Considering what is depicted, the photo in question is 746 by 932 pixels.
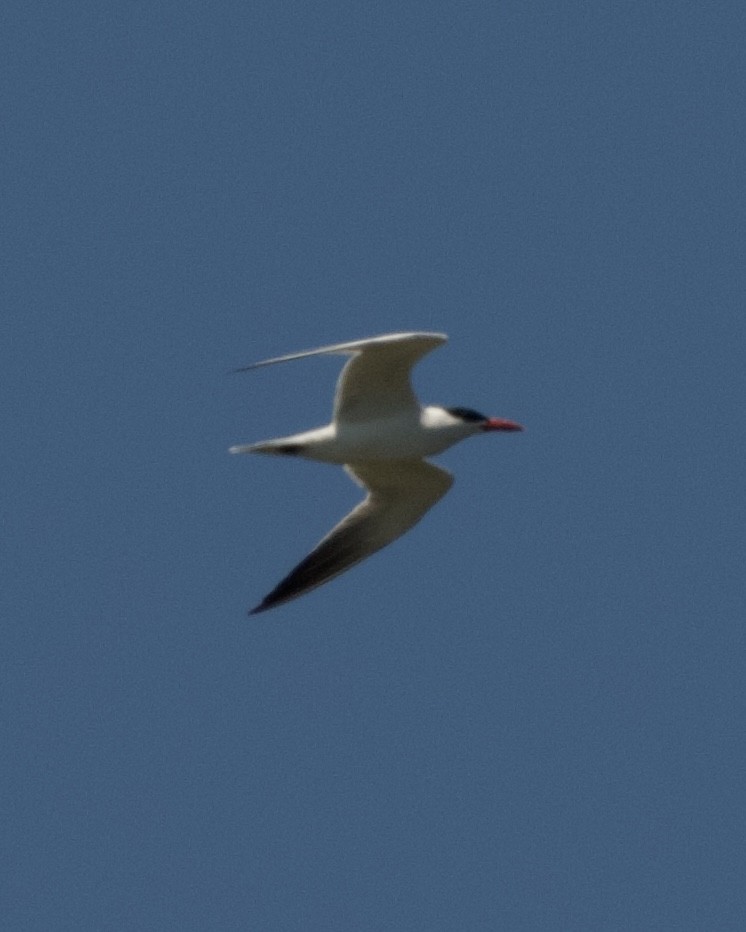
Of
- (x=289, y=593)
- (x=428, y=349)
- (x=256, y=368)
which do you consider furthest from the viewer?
(x=289, y=593)

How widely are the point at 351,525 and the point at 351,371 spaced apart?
1508 millimetres

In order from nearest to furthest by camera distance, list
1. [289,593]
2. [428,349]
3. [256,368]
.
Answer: [256,368], [428,349], [289,593]

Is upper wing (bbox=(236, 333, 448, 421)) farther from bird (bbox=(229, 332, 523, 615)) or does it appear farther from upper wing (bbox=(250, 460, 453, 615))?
upper wing (bbox=(250, 460, 453, 615))

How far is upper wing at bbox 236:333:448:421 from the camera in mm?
15188

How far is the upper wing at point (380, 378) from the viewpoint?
598 inches

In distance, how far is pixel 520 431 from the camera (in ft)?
54.5

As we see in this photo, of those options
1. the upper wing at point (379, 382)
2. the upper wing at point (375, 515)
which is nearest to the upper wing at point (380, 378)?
the upper wing at point (379, 382)

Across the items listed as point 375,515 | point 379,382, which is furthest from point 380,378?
point 375,515

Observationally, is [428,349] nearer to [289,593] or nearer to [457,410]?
[457,410]

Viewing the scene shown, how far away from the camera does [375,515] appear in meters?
16.7

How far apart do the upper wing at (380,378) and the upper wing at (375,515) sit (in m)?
0.76

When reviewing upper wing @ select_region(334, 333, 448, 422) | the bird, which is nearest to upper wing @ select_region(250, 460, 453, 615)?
the bird

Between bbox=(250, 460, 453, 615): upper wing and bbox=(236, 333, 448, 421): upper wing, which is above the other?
bbox=(236, 333, 448, 421): upper wing

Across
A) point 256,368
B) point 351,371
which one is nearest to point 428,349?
point 351,371
